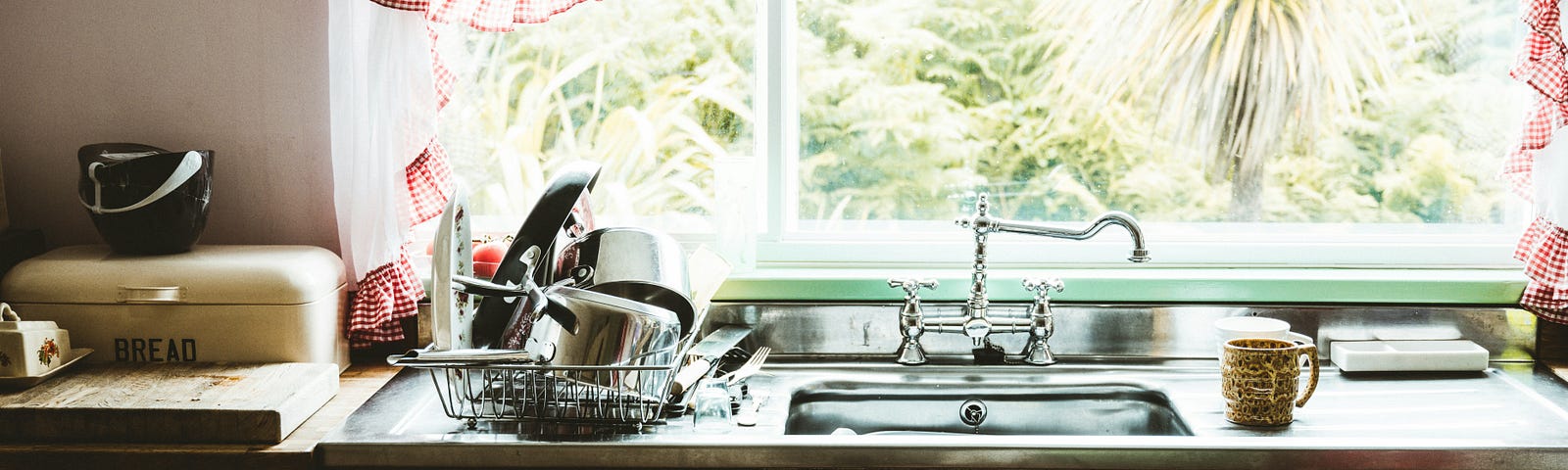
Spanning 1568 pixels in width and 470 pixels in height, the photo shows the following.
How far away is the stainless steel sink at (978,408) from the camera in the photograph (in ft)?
5.61

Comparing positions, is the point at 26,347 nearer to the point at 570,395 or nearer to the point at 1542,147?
the point at 570,395

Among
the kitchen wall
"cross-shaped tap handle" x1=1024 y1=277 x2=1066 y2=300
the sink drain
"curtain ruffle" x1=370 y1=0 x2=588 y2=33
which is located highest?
"curtain ruffle" x1=370 y1=0 x2=588 y2=33

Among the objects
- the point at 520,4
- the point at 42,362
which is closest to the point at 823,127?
the point at 520,4

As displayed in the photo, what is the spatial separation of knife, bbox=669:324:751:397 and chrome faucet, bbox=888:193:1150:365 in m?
0.25

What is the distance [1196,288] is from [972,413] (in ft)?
1.39

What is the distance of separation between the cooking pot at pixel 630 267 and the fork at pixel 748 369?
11 centimetres

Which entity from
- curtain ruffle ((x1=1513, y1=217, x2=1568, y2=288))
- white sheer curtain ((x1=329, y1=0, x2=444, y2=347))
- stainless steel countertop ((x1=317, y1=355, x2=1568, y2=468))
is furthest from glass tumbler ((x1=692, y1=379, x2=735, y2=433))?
curtain ruffle ((x1=1513, y1=217, x2=1568, y2=288))

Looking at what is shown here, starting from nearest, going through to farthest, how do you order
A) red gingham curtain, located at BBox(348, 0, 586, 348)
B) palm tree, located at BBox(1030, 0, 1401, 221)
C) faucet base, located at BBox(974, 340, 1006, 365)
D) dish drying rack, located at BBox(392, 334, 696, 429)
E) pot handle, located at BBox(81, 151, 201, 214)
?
dish drying rack, located at BBox(392, 334, 696, 429) < pot handle, located at BBox(81, 151, 201, 214) < red gingham curtain, located at BBox(348, 0, 586, 348) < faucet base, located at BBox(974, 340, 1006, 365) < palm tree, located at BBox(1030, 0, 1401, 221)

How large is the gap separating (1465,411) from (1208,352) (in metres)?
0.37

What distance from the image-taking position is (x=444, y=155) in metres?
1.76

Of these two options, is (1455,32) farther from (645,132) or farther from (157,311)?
(157,311)

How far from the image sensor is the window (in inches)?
76.0

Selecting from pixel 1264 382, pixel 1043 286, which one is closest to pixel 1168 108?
pixel 1043 286

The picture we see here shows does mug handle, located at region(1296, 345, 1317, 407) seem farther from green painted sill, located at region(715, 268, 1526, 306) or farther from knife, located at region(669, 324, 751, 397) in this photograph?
knife, located at region(669, 324, 751, 397)
